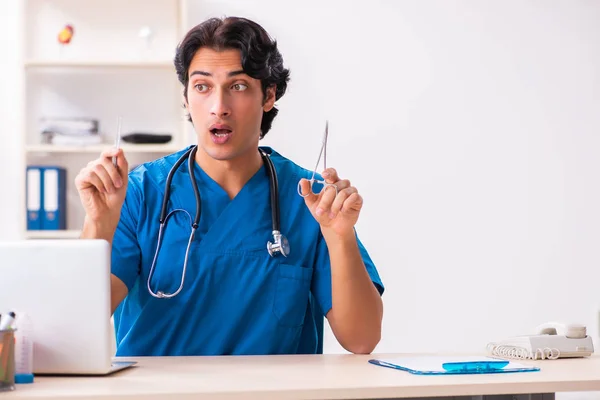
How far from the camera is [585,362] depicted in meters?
1.53

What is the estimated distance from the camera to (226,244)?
1.75 metres

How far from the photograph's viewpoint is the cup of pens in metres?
1.13

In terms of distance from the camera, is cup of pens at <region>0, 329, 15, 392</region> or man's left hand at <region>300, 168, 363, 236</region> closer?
cup of pens at <region>0, 329, 15, 392</region>

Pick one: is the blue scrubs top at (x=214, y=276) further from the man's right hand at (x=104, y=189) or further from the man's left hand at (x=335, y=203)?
the man's left hand at (x=335, y=203)

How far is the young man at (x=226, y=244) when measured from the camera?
1.70m

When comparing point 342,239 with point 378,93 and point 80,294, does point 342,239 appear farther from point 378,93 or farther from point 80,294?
point 378,93

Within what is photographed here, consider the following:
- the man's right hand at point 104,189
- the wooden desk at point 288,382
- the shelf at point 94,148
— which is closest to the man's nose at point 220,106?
the man's right hand at point 104,189

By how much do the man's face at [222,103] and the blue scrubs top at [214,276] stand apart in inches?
4.3

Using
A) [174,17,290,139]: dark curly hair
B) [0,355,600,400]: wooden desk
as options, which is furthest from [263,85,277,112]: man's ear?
[0,355,600,400]: wooden desk

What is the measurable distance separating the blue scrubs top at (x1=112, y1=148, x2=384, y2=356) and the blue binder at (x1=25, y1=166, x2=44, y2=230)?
1484 millimetres

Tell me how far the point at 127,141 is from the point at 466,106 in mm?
1539

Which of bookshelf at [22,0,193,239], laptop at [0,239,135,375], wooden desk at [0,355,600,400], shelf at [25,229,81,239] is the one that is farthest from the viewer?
bookshelf at [22,0,193,239]

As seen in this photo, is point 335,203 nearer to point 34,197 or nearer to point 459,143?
point 34,197

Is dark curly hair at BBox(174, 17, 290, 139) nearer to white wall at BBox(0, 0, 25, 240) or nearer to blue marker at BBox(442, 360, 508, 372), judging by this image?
blue marker at BBox(442, 360, 508, 372)
